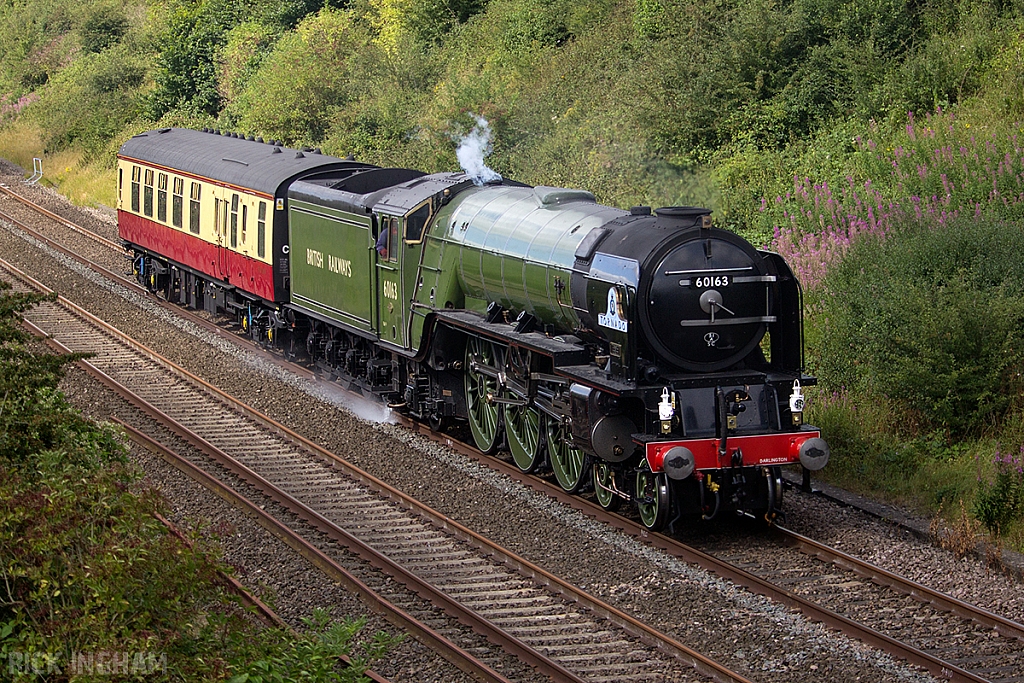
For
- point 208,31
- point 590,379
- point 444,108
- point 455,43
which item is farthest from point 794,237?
point 208,31

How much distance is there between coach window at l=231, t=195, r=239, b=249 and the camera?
19859 millimetres

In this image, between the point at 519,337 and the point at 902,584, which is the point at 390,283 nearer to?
the point at 519,337

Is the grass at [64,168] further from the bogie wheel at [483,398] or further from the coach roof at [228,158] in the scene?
the bogie wheel at [483,398]

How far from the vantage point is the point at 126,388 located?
17156mm

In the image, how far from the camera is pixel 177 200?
74.4ft

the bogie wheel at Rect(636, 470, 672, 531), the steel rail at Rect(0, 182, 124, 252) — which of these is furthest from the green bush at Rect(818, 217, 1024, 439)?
the steel rail at Rect(0, 182, 124, 252)

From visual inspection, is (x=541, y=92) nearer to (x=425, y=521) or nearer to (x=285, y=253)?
(x=285, y=253)

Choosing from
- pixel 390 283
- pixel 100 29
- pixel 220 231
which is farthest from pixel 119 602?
pixel 100 29

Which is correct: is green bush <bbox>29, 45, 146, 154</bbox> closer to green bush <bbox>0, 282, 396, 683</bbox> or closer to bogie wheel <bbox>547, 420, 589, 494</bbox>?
bogie wheel <bbox>547, 420, 589, 494</bbox>

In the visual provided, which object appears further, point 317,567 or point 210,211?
point 210,211

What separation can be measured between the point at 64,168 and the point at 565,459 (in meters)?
32.1

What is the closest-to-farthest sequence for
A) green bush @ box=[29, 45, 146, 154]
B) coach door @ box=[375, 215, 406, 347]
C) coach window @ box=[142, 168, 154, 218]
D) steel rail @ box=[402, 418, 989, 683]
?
steel rail @ box=[402, 418, 989, 683] → coach door @ box=[375, 215, 406, 347] → coach window @ box=[142, 168, 154, 218] → green bush @ box=[29, 45, 146, 154]

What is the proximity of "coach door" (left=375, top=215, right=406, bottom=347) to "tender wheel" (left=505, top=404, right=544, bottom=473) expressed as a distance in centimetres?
255

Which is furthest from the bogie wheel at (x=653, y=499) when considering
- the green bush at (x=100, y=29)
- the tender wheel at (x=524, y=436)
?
the green bush at (x=100, y=29)
